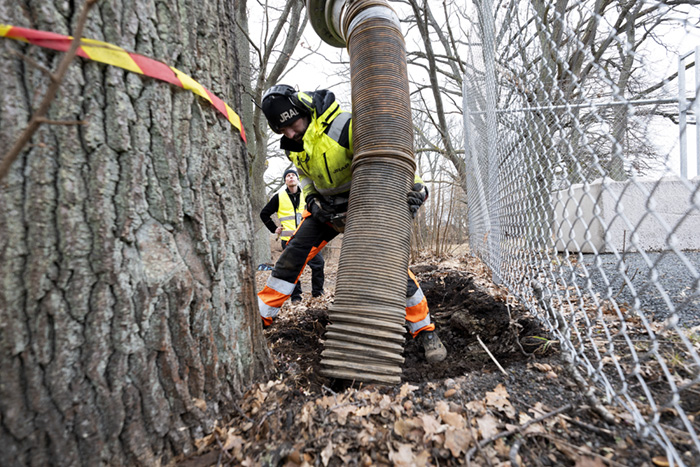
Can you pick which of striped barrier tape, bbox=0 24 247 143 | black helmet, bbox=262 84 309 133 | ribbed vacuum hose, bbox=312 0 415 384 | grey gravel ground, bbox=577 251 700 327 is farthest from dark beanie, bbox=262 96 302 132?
grey gravel ground, bbox=577 251 700 327

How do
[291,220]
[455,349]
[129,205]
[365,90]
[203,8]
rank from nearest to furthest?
[129,205], [203,8], [365,90], [455,349], [291,220]

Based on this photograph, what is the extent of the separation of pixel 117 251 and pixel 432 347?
7.53 ft

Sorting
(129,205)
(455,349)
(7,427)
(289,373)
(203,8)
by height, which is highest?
(203,8)

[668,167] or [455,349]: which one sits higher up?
[668,167]

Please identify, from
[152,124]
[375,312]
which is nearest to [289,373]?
[375,312]

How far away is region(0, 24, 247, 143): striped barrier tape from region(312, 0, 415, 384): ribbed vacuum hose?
1.13 meters

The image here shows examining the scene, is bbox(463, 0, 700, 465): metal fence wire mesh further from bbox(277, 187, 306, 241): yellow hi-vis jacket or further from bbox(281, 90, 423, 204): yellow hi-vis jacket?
bbox(277, 187, 306, 241): yellow hi-vis jacket

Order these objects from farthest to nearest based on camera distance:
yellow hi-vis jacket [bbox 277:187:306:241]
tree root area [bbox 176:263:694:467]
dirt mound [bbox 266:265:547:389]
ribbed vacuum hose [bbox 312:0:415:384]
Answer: yellow hi-vis jacket [bbox 277:187:306:241]
dirt mound [bbox 266:265:547:389]
ribbed vacuum hose [bbox 312:0:415:384]
tree root area [bbox 176:263:694:467]

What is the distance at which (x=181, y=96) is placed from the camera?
130cm

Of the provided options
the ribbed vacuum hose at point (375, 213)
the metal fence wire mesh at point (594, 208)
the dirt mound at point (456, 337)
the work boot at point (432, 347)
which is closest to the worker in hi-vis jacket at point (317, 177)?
the work boot at point (432, 347)

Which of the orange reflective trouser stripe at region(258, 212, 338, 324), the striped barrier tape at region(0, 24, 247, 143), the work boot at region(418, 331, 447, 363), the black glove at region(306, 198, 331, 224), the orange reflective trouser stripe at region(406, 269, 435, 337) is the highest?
the striped barrier tape at region(0, 24, 247, 143)

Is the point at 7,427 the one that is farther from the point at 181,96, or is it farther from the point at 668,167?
the point at 668,167

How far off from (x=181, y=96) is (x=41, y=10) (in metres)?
0.43

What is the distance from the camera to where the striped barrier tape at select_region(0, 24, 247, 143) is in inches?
38.9
